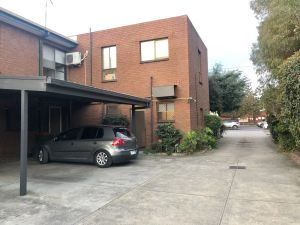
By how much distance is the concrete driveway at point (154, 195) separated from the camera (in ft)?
18.2

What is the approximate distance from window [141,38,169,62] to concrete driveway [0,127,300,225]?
7011 mm

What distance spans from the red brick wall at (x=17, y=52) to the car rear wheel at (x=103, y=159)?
5561 mm

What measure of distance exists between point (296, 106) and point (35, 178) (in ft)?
Result: 26.2

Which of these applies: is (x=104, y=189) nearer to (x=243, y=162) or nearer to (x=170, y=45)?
(x=243, y=162)

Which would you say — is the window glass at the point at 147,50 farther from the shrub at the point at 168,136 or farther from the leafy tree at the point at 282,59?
the leafy tree at the point at 282,59

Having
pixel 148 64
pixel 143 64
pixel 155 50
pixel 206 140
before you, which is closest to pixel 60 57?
pixel 143 64

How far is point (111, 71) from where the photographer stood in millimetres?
17500

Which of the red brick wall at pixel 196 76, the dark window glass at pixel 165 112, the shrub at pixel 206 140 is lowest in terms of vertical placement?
the shrub at pixel 206 140

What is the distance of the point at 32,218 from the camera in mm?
5496

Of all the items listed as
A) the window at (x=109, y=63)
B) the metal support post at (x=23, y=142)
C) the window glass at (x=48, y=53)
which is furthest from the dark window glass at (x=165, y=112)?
the metal support post at (x=23, y=142)

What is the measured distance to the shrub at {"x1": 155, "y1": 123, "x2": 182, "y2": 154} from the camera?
15.1m

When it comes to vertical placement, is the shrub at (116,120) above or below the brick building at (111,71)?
below

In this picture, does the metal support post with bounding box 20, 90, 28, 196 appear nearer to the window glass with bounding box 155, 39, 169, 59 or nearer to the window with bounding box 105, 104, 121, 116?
the window with bounding box 105, 104, 121, 116

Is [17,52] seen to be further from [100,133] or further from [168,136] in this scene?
[168,136]
